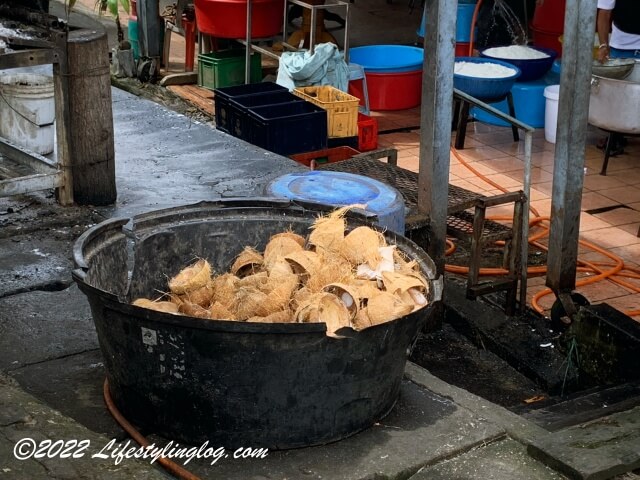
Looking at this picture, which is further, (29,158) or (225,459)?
(29,158)

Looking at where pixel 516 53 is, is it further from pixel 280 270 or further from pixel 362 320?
pixel 362 320

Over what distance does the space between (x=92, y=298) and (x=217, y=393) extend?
649mm

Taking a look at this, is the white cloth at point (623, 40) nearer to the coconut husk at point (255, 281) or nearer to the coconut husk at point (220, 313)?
the coconut husk at point (255, 281)

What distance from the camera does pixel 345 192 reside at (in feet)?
19.4

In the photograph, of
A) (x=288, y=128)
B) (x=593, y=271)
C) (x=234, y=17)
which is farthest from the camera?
(x=234, y=17)

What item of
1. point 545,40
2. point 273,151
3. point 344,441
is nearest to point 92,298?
point 344,441

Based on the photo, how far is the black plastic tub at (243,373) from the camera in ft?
12.9

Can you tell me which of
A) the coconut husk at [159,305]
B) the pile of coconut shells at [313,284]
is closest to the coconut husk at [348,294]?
the pile of coconut shells at [313,284]

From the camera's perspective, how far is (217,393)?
4027 mm

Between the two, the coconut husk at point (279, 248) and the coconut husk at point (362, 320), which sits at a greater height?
the coconut husk at point (279, 248)

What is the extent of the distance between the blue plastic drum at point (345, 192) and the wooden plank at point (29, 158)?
62.3 inches

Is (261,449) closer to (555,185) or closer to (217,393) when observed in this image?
(217,393)

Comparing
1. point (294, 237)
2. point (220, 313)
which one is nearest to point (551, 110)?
point (294, 237)

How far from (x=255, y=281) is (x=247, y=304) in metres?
0.25
